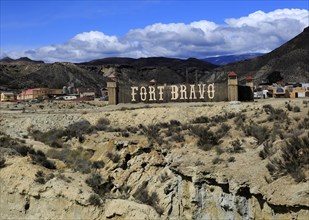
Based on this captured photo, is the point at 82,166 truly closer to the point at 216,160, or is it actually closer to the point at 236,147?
the point at 216,160

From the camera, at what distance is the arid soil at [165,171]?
16.5 m

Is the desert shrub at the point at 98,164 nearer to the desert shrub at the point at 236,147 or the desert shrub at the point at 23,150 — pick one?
the desert shrub at the point at 23,150

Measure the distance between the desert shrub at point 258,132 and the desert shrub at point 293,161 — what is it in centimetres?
408

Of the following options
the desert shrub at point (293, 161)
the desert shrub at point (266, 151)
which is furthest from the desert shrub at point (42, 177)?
the desert shrub at point (293, 161)

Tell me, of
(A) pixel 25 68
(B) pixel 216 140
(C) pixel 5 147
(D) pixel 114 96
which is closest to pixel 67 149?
(C) pixel 5 147

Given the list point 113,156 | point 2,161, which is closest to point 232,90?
point 113,156

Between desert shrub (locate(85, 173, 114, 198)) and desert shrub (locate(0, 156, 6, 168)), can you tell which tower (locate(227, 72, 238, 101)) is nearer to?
desert shrub (locate(85, 173, 114, 198))

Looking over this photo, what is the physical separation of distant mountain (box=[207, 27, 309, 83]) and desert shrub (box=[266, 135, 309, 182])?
91.6 meters

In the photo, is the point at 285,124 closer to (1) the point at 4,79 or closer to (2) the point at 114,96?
(2) the point at 114,96

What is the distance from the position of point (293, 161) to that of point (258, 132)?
6553mm

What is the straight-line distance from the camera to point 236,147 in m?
20.8

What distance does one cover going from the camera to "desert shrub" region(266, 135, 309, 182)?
15762mm

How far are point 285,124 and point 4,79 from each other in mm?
119929

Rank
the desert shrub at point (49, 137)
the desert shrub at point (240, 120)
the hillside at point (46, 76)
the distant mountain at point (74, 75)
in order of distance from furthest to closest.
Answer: the distant mountain at point (74, 75) → the hillside at point (46, 76) → the desert shrub at point (49, 137) → the desert shrub at point (240, 120)
